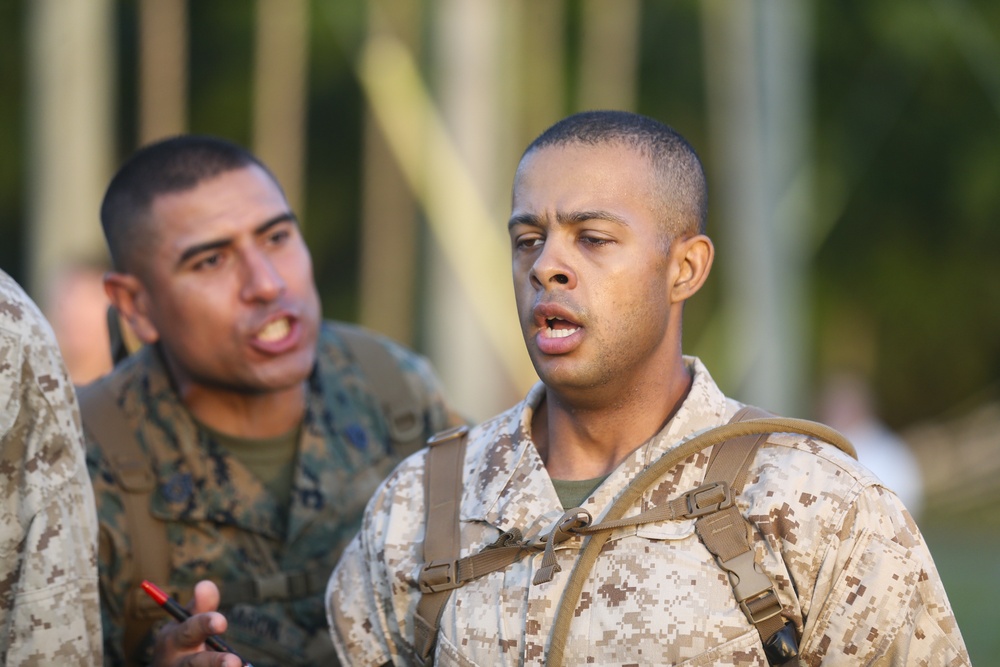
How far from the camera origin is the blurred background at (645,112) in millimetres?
15555

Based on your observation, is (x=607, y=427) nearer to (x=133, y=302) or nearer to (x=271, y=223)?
(x=271, y=223)

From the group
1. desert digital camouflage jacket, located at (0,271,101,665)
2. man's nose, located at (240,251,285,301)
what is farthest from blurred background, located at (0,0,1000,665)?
desert digital camouflage jacket, located at (0,271,101,665)

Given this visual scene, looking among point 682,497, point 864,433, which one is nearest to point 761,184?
point 864,433

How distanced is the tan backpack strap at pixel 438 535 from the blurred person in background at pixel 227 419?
1.13 meters

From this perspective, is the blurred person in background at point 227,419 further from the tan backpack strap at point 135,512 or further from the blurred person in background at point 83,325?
the blurred person in background at point 83,325

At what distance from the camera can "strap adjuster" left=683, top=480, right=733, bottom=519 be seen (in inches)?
133

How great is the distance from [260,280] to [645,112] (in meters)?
21.5

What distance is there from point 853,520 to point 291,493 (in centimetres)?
224

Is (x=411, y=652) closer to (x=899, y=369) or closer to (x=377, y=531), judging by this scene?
(x=377, y=531)

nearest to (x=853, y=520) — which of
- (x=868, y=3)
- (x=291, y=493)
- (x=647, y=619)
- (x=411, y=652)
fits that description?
(x=647, y=619)

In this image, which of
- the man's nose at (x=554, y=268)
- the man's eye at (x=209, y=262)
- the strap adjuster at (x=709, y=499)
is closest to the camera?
the strap adjuster at (x=709, y=499)

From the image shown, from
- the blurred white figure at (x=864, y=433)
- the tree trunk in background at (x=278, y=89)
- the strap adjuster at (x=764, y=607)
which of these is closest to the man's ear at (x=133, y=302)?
the strap adjuster at (x=764, y=607)

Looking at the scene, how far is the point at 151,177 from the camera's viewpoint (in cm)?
513

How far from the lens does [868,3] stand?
2623 cm
